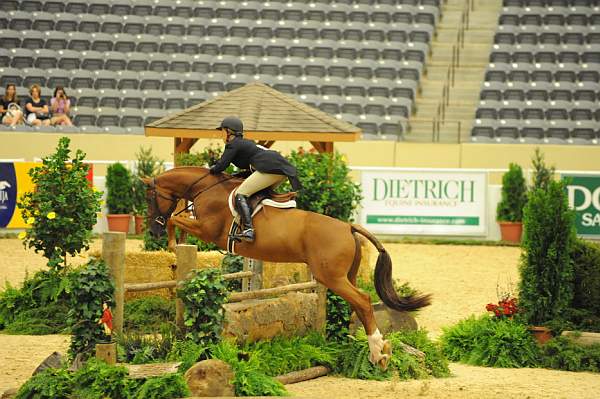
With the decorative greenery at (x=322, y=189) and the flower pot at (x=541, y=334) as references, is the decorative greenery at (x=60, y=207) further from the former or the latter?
→ the flower pot at (x=541, y=334)

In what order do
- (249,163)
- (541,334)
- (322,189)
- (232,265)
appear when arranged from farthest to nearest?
(322,189) < (232,265) < (541,334) < (249,163)

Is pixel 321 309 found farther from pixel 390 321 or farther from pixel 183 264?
pixel 183 264

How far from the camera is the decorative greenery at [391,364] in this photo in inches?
376

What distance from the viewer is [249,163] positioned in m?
9.49

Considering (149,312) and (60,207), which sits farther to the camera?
(149,312)

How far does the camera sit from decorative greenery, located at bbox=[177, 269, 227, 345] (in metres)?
8.32

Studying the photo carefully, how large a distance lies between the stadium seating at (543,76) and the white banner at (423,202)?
8.87 ft

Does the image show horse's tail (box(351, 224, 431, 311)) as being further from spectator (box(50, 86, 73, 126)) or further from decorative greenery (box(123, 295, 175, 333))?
spectator (box(50, 86, 73, 126))

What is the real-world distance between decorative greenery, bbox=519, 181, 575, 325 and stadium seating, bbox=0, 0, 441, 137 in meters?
12.6

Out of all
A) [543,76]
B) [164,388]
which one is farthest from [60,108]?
[164,388]

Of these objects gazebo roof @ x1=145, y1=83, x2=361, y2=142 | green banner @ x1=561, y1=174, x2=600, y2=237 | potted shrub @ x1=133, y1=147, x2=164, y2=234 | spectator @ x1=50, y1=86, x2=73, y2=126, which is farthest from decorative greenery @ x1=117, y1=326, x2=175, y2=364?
spectator @ x1=50, y1=86, x2=73, y2=126

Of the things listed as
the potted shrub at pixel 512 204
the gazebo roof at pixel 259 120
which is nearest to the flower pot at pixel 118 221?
the gazebo roof at pixel 259 120

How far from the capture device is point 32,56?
2558cm

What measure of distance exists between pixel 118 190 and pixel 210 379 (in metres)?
13.4
